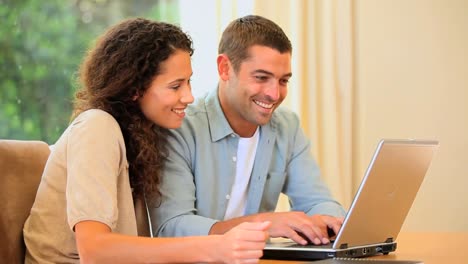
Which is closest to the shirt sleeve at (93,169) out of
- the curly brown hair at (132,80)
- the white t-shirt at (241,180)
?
the curly brown hair at (132,80)

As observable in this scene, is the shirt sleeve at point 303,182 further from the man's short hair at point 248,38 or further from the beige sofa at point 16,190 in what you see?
the beige sofa at point 16,190

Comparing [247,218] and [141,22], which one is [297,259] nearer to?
[247,218]

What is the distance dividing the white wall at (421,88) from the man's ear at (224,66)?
139 centimetres

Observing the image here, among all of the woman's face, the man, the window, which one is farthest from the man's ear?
the window

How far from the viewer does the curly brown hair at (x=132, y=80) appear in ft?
6.68

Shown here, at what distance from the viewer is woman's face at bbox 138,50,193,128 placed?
2.07 m

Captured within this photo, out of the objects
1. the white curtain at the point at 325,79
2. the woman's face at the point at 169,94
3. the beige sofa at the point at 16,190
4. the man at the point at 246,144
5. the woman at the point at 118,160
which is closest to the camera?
the woman at the point at 118,160

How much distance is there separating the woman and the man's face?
0.28 meters

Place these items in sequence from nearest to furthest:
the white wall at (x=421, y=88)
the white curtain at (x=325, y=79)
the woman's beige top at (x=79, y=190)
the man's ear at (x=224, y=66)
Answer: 1. the woman's beige top at (x=79, y=190)
2. the man's ear at (x=224, y=66)
3. the white curtain at (x=325, y=79)
4. the white wall at (x=421, y=88)

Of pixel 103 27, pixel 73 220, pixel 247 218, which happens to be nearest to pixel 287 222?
pixel 247 218

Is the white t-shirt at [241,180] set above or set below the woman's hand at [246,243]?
below

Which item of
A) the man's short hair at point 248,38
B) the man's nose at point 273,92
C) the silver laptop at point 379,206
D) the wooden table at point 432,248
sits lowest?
the wooden table at point 432,248

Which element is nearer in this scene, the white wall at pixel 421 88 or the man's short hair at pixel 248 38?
the man's short hair at pixel 248 38

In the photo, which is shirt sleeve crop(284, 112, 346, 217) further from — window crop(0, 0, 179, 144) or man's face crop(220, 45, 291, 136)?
window crop(0, 0, 179, 144)
